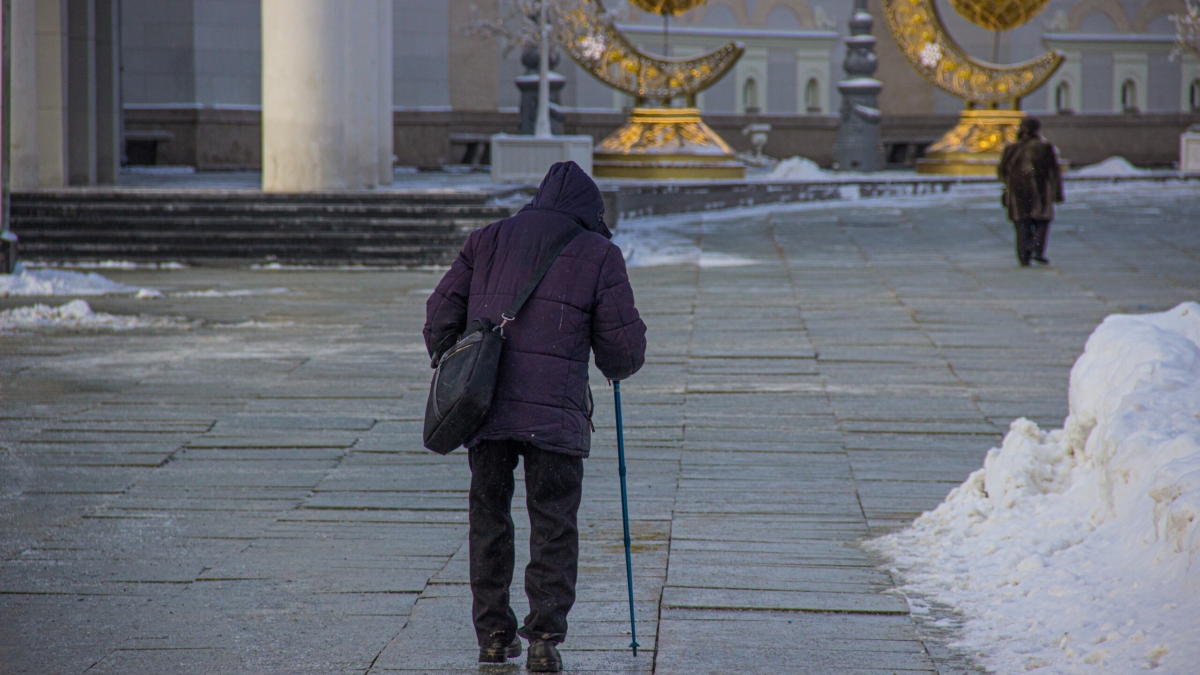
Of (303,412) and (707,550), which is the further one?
(303,412)

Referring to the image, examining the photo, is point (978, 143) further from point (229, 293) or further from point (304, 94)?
point (229, 293)

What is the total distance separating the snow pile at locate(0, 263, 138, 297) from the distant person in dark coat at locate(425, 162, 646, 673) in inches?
405

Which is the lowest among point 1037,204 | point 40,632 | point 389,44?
point 40,632

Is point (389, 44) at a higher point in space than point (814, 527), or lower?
higher

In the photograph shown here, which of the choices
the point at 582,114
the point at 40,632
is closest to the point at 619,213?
the point at 582,114

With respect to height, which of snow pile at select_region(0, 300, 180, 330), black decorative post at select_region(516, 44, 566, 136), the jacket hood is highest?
black decorative post at select_region(516, 44, 566, 136)

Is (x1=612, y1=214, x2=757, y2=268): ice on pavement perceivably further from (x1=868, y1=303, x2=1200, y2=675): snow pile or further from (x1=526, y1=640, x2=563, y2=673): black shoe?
(x1=526, y1=640, x2=563, y2=673): black shoe

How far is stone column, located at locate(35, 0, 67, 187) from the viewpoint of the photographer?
1948 cm

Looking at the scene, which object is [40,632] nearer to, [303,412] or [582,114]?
[303,412]

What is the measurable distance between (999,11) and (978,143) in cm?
278

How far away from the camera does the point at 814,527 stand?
6043 millimetres

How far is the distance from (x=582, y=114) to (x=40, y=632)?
30462 mm

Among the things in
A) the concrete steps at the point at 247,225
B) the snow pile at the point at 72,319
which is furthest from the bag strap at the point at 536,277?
the concrete steps at the point at 247,225

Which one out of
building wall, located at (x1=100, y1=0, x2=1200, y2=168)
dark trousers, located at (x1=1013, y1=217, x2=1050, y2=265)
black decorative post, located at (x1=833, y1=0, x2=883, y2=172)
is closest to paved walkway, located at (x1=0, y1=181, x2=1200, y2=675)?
dark trousers, located at (x1=1013, y1=217, x2=1050, y2=265)
